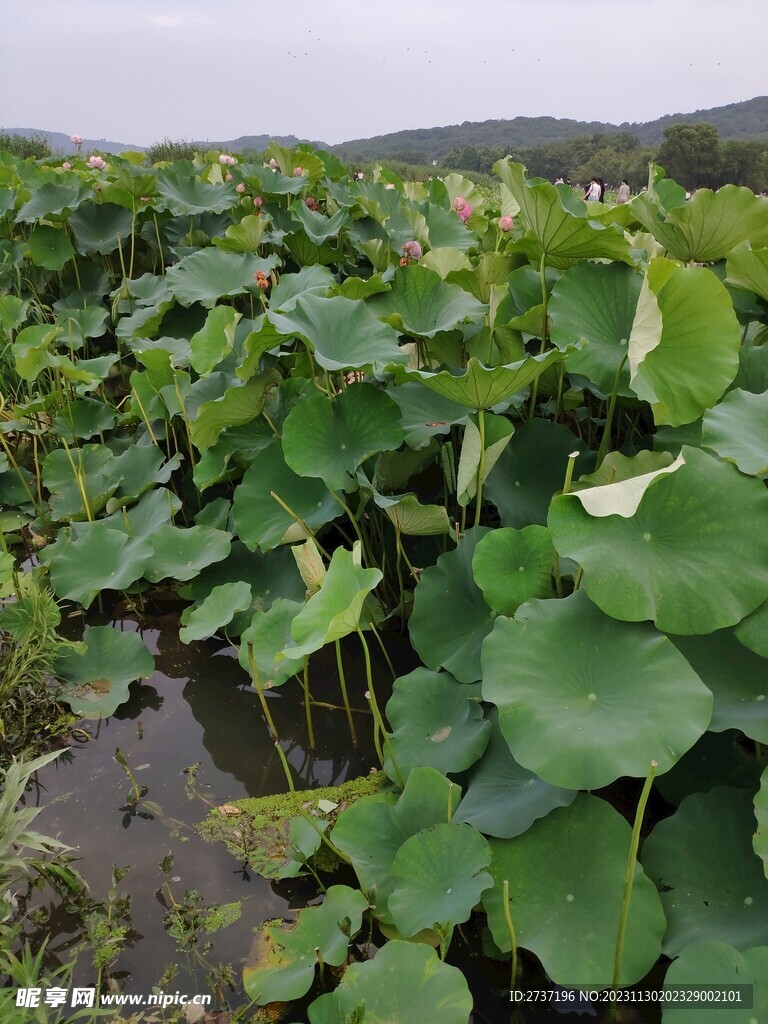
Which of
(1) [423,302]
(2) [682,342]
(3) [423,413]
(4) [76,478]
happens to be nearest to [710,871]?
(2) [682,342]

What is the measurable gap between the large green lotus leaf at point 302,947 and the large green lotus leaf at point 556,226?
1422mm

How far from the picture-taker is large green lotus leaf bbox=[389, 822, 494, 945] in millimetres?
1118

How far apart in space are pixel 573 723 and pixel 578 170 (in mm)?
54979

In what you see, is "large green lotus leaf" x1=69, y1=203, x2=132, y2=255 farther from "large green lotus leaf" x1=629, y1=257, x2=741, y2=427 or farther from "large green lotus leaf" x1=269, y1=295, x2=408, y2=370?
"large green lotus leaf" x1=629, y1=257, x2=741, y2=427

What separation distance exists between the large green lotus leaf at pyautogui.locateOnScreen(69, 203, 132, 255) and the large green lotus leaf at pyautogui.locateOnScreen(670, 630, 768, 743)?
134 inches

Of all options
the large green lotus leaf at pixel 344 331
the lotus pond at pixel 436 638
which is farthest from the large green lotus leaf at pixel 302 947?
the large green lotus leaf at pixel 344 331

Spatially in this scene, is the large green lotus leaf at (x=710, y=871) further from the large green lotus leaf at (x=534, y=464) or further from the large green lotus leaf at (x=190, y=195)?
the large green lotus leaf at (x=190, y=195)

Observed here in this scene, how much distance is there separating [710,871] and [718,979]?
231 mm

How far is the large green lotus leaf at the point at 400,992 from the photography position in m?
0.98

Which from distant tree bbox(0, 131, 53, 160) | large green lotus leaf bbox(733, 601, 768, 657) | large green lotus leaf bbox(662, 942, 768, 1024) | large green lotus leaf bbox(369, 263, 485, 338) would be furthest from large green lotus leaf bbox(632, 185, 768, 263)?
distant tree bbox(0, 131, 53, 160)

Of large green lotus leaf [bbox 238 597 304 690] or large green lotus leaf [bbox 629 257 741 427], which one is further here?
large green lotus leaf [bbox 238 597 304 690]

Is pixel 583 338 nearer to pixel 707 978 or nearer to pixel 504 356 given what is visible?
pixel 504 356

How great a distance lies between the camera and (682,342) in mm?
1451

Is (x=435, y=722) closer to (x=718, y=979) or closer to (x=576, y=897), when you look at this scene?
(x=576, y=897)
